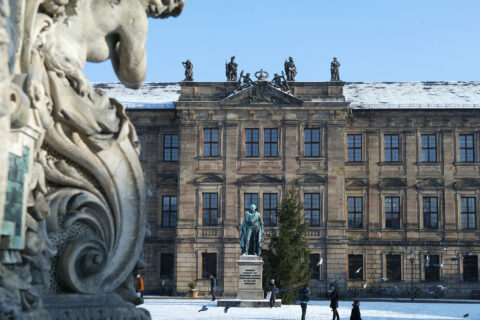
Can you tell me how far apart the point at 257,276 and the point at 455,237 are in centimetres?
2003

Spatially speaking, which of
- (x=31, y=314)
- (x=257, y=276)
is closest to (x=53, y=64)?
(x=31, y=314)

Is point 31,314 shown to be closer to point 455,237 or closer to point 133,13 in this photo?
point 133,13

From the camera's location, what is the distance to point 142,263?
185 inches

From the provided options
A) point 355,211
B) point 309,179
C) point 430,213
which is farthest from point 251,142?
point 430,213

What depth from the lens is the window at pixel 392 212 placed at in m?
46.6

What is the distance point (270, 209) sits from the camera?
4569cm

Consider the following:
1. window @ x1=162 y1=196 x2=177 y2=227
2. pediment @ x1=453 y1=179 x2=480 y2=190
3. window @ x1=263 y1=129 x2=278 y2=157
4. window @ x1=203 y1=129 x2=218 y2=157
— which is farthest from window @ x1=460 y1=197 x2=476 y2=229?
window @ x1=162 y1=196 x2=177 y2=227

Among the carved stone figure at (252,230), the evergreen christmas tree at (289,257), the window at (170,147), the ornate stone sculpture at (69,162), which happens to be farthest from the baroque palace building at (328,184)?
the ornate stone sculpture at (69,162)

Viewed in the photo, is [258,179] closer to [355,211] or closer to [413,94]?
[355,211]

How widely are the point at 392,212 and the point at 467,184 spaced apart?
4716 mm

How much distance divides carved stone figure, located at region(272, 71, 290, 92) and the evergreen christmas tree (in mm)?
9118

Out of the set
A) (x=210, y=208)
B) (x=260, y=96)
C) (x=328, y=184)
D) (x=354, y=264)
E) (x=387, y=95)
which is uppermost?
(x=387, y=95)

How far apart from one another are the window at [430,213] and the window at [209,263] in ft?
41.2

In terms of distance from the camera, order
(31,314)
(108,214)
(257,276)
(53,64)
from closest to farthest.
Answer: (31,314)
(53,64)
(108,214)
(257,276)
